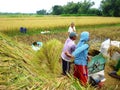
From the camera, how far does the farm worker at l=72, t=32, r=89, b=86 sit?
5.87 m

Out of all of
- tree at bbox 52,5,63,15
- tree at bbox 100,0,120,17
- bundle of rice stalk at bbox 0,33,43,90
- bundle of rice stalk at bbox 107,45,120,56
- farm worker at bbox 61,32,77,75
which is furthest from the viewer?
tree at bbox 52,5,63,15

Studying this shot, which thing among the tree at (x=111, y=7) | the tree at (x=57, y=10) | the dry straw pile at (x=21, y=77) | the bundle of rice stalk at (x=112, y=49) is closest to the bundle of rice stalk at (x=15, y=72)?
the dry straw pile at (x=21, y=77)

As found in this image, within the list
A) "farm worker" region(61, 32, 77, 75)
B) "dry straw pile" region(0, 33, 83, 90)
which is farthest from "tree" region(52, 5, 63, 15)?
"dry straw pile" region(0, 33, 83, 90)

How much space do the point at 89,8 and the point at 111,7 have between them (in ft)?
33.4

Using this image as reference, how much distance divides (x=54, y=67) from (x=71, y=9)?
203 feet

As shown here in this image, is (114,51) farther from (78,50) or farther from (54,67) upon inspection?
(54,67)

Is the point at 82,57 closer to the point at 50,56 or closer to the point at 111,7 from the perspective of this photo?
the point at 50,56


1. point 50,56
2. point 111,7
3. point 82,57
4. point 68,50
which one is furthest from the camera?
point 111,7

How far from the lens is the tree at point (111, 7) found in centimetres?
5359

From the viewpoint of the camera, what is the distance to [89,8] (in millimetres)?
64312

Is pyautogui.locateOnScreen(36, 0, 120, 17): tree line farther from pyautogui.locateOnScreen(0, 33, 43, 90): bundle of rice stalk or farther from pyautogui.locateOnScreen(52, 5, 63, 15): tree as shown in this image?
pyautogui.locateOnScreen(0, 33, 43, 90): bundle of rice stalk

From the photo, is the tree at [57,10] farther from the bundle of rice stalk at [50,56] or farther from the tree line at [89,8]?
the bundle of rice stalk at [50,56]

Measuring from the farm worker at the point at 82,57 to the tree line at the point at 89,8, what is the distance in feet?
159

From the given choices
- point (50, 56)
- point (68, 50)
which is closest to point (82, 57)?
point (68, 50)
